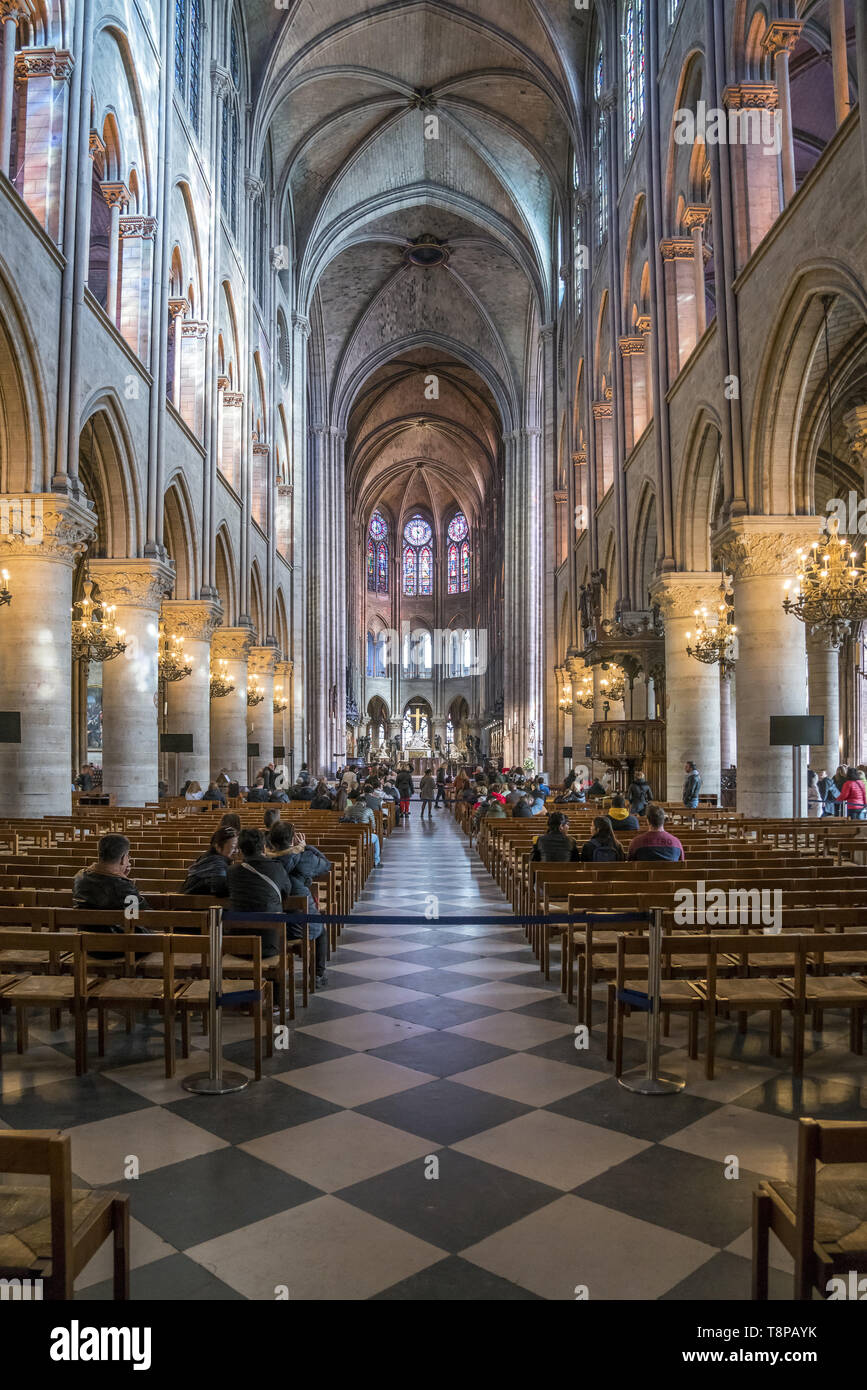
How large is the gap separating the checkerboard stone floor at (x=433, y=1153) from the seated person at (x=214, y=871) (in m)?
0.88

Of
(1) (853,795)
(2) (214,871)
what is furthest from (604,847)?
(1) (853,795)

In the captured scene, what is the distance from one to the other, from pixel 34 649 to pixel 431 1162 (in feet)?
34.2

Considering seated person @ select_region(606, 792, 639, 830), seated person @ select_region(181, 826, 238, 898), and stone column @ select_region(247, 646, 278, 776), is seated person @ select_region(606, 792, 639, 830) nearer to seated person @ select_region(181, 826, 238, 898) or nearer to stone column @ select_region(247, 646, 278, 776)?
seated person @ select_region(181, 826, 238, 898)

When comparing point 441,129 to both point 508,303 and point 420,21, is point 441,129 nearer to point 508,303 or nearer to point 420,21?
point 420,21

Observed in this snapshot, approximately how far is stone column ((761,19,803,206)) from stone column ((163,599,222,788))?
13548 mm

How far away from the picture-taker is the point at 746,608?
13367 millimetres

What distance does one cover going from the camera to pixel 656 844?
309 inches

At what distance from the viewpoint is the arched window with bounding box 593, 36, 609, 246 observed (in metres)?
24.5

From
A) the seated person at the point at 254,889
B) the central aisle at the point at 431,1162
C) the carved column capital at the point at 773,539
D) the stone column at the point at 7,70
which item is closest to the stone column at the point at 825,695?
the carved column capital at the point at 773,539

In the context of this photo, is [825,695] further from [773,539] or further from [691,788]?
[773,539]

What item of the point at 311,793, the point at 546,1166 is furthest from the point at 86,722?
the point at 546,1166

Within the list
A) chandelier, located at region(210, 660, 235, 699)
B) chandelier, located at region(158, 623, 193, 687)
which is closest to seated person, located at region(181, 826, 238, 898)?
chandelier, located at region(158, 623, 193, 687)

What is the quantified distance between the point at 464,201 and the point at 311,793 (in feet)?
88.7

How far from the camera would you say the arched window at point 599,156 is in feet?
80.3
